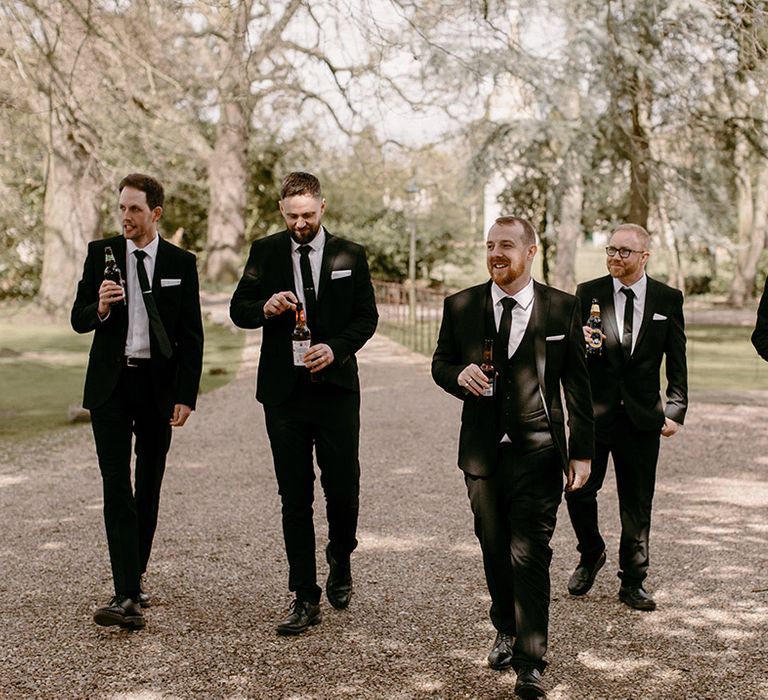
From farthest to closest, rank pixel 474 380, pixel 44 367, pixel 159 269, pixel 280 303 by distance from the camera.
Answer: pixel 44 367 → pixel 159 269 → pixel 280 303 → pixel 474 380

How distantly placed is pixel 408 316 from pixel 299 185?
788 inches

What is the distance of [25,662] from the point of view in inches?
183

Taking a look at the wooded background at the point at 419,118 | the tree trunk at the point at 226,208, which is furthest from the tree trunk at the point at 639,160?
the tree trunk at the point at 226,208

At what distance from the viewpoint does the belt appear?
5.09 meters

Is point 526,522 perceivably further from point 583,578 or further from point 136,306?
point 136,306

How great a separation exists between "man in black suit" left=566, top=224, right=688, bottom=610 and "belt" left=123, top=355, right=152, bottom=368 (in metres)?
2.18

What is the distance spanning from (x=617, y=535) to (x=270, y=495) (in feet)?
8.96

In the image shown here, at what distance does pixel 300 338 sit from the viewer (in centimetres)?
502

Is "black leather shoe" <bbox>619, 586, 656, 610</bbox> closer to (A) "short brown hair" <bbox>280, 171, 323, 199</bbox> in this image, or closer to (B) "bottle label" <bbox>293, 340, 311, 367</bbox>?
(B) "bottle label" <bbox>293, 340, 311, 367</bbox>

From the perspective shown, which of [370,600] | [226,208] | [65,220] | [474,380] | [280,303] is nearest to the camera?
[474,380]

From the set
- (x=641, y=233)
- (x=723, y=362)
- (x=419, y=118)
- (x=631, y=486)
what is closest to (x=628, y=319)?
(x=641, y=233)

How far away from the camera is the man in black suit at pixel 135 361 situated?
199 inches

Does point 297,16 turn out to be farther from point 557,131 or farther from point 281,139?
point 281,139

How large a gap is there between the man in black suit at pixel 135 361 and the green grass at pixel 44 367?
6.86 meters
